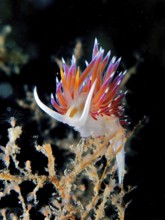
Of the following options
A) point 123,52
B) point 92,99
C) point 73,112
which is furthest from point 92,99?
point 123,52

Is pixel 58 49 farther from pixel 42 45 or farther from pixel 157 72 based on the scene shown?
pixel 157 72

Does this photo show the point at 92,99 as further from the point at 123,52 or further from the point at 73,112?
the point at 123,52

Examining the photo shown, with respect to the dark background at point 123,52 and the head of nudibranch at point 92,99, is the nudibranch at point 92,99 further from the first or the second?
the dark background at point 123,52

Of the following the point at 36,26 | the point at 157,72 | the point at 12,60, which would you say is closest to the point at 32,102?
the point at 12,60

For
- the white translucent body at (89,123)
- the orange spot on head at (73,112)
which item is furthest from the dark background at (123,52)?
the orange spot on head at (73,112)

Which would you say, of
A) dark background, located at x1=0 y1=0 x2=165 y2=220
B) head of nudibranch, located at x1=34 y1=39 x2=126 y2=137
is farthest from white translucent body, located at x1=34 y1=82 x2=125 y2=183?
dark background, located at x1=0 y1=0 x2=165 y2=220
